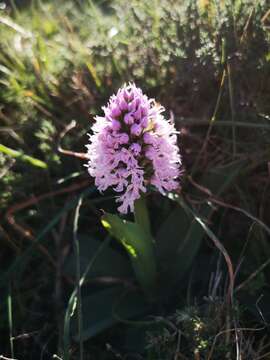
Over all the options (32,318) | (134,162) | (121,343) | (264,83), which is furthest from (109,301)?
(264,83)

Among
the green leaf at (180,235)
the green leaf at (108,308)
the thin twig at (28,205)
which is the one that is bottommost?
the green leaf at (108,308)

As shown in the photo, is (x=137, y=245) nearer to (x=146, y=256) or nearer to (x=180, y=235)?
(x=146, y=256)

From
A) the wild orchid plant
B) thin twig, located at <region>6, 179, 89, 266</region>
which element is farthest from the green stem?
thin twig, located at <region>6, 179, 89, 266</region>

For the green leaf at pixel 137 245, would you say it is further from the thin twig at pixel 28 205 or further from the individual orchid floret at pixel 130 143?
the thin twig at pixel 28 205

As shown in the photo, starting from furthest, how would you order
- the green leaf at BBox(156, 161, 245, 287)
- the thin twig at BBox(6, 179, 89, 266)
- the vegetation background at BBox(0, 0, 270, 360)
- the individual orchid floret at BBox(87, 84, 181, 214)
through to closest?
the thin twig at BBox(6, 179, 89, 266) → the green leaf at BBox(156, 161, 245, 287) → the vegetation background at BBox(0, 0, 270, 360) → the individual orchid floret at BBox(87, 84, 181, 214)

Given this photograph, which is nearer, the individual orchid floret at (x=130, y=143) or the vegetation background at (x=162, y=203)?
the individual orchid floret at (x=130, y=143)

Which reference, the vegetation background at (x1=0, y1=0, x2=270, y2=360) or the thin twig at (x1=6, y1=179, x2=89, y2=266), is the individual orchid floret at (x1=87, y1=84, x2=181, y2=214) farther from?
the thin twig at (x1=6, y1=179, x2=89, y2=266)

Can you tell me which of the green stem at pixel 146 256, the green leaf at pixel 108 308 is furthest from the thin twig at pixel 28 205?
the green stem at pixel 146 256

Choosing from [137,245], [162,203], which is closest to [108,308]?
[137,245]
